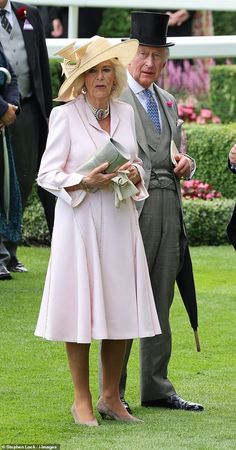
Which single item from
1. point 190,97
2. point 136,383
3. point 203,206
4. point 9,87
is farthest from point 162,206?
point 190,97

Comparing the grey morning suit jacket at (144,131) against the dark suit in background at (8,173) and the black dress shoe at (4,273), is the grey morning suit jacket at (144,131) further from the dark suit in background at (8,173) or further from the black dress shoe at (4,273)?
the black dress shoe at (4,273)

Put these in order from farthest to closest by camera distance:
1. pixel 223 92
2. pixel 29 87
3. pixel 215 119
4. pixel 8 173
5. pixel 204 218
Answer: pixel 223 92 → pixel 215 119 → pixel 204 218 → pixel 29 87 → pixel 8 173

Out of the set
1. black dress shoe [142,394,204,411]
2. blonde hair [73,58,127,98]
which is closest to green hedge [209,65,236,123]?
black dress shoe [142,394,204,411]

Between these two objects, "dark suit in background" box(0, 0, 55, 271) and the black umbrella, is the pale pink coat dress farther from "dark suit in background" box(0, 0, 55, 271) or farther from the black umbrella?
"dark suit in background" box(0, 0, 55, 271)

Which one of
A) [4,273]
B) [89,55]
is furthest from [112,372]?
[4,273]

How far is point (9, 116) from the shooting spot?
30.4 ft

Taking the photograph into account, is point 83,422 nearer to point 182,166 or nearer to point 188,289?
point 188,289

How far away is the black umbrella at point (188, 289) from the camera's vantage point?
718cm

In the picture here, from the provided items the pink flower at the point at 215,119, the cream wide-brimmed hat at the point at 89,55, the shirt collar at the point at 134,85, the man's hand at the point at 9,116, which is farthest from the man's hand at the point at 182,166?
the pink flower at the point at 215,119

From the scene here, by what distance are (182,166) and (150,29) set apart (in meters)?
0.67

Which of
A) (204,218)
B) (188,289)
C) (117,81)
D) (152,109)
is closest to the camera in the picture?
(117,81)

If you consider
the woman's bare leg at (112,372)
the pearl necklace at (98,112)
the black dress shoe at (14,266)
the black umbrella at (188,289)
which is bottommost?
the black dress shoe at (14,266)

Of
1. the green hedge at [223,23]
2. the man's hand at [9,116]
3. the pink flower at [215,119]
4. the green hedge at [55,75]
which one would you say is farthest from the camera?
the green hedge at [223,23]

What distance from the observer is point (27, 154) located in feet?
33.5
